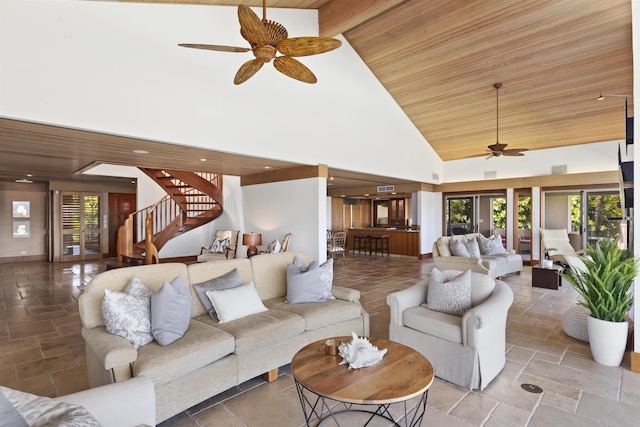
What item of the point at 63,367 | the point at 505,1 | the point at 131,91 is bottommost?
the point at 63,367

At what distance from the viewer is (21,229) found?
9914mm

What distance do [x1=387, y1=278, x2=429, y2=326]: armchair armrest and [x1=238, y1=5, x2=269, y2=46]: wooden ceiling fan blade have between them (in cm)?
259

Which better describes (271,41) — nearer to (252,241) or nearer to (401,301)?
(401,301)

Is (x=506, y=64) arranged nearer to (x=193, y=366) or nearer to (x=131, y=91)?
(x=131, y=91)

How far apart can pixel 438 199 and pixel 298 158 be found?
6638 millimetres

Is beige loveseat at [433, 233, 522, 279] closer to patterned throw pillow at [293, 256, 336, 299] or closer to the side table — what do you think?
the side table

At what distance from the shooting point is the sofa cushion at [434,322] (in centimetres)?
291

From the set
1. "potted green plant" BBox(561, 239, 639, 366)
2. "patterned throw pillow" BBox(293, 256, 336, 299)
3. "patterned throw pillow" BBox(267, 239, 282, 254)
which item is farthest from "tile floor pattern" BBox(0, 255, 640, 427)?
"patterned throw pillow" BBox(267, 239, 282, 254)

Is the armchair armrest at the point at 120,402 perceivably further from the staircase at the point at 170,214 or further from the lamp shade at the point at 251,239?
the staircase at the point at 170,214

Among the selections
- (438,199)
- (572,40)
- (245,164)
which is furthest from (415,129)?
(245,164)

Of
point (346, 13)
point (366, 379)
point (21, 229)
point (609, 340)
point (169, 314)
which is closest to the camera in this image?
point (366, 379)

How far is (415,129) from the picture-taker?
925 centimetres

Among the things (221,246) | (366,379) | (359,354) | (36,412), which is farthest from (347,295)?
(221,246)

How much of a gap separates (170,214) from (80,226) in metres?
2.93
